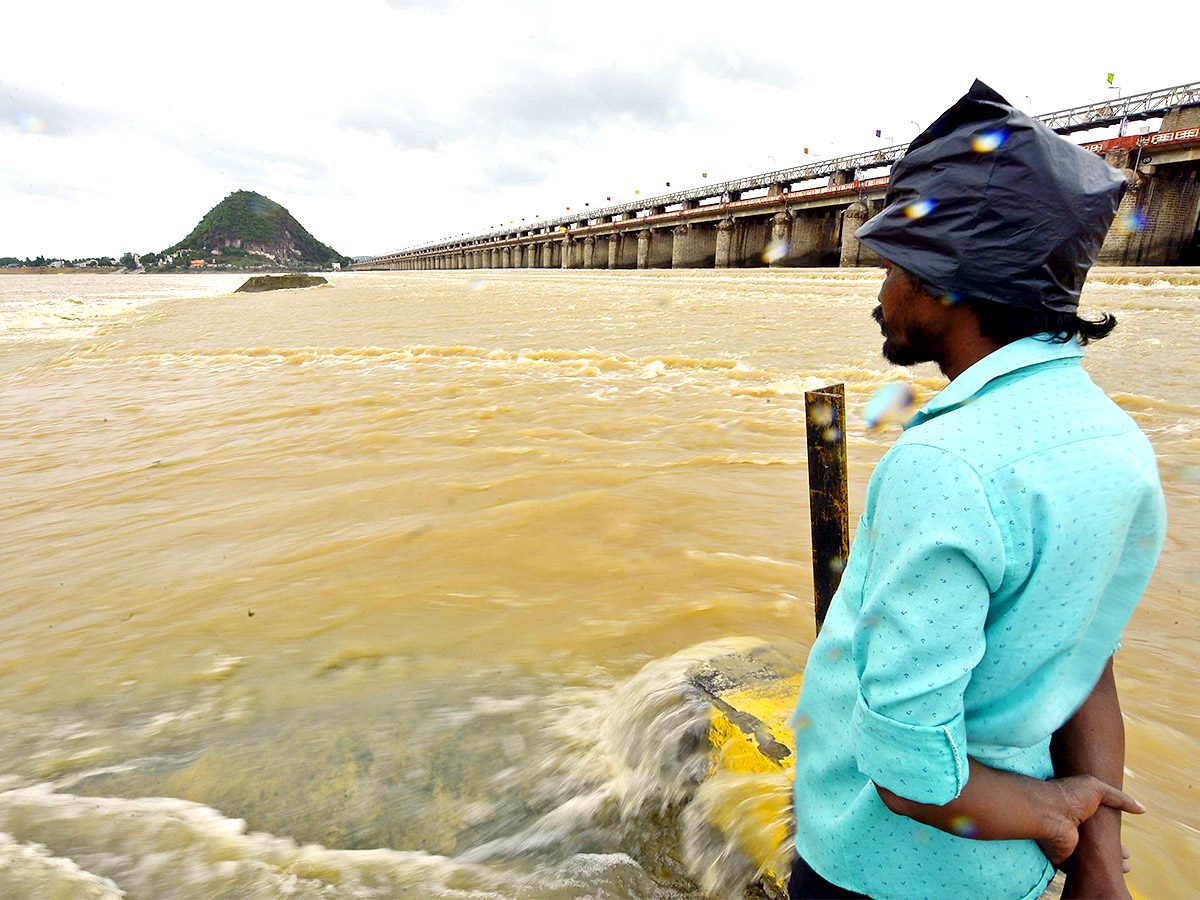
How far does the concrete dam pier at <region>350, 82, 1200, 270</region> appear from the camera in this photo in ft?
89.6

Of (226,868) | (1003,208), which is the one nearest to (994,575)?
(1003,208)

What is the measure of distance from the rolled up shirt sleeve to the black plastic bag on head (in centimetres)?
31

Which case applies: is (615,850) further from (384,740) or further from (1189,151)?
(1189,151)

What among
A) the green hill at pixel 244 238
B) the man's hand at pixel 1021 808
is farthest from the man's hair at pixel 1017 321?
the green hill at pixel 244 238

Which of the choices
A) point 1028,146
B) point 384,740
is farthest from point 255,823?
point 1028,146

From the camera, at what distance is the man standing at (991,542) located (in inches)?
33.9

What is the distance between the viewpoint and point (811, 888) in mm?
1282

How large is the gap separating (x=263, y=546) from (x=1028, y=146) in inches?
173

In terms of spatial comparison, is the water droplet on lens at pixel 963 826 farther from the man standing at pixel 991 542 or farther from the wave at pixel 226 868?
the wave at pixel 226 868

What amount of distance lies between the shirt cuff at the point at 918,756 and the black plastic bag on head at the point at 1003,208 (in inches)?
25.4

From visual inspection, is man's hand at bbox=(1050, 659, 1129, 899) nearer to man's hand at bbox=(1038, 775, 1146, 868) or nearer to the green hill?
man's hand at bbox=(1038, 775, 1146, 868)

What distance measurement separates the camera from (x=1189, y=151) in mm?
25969

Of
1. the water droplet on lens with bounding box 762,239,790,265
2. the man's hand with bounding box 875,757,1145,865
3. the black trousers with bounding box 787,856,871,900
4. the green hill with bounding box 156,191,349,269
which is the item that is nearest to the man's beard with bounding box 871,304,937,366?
the man's hand with bounding box 875,757,1145,865

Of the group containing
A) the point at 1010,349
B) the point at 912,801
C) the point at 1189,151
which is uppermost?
the point at 1189,151
